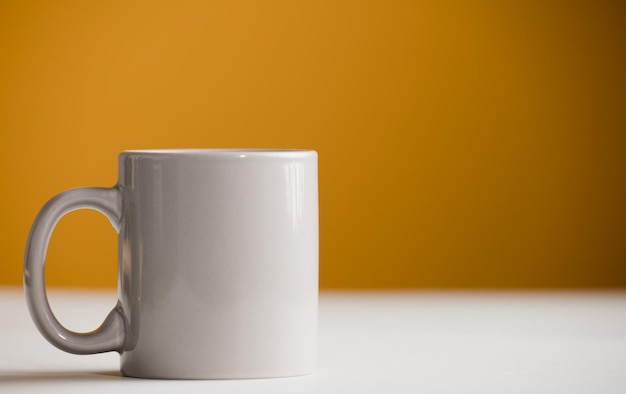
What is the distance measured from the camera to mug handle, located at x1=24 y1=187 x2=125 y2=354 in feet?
2.20

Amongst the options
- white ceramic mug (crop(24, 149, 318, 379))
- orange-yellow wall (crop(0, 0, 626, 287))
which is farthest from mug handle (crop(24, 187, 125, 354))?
orange-yellow wall (crop(0, 0, 626, 287))

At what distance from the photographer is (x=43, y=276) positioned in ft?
2.23

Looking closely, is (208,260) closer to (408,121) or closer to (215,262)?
(215,262)

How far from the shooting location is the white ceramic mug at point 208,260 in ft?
2.15

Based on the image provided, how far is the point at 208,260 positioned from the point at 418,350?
9.2 inches

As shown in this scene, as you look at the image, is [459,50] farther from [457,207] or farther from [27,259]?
[27,259]

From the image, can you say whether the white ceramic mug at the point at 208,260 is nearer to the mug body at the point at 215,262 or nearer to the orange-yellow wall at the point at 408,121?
the mug body at the point at 215,262

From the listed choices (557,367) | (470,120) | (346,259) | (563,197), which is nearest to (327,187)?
(346,259)

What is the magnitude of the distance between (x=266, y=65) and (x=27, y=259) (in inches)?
57.0

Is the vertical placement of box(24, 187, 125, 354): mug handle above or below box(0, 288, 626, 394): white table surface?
above

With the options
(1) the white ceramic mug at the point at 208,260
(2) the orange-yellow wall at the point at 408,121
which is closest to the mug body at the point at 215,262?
(1) the white ceramic mug at the point at 208,260

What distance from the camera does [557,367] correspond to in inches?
29.3

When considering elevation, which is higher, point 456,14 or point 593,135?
point 456,14

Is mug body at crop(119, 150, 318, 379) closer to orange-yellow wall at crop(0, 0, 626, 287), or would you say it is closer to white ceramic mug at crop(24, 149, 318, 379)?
white ceramic mug at crop(24, 149, 318, 379)
